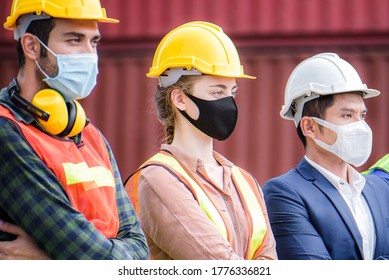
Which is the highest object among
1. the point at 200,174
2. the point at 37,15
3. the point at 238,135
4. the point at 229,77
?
the point at 37,15

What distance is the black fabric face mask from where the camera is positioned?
3812 millimetres

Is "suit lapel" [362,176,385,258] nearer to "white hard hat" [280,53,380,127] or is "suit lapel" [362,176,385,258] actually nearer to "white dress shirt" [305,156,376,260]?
"white dress shirt" [305,156,376,260]

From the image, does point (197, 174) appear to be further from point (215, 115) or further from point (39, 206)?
point (39, 206)

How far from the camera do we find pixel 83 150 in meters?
3.33

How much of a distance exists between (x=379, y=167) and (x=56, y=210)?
1.89m

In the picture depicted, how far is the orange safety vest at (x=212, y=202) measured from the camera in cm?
364

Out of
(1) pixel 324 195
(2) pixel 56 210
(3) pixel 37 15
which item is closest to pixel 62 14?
(3) pixel 37 15

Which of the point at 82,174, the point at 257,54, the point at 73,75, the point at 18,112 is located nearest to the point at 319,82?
the point at 73,75

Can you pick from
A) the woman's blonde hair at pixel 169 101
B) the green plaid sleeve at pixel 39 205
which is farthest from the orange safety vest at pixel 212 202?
the green plaid sleeve at pixel 39 205

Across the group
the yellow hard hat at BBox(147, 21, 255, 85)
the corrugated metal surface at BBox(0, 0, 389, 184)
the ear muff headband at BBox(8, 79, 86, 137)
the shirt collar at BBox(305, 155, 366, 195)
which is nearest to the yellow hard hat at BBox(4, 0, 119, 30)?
the ear muff headband at BBox(8, 79, 86, 137)

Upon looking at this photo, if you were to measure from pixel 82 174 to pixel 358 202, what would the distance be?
4.41 feet

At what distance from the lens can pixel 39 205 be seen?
311 centimetres

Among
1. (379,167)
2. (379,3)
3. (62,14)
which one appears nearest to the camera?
(62,14)

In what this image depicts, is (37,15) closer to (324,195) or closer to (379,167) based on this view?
(324,195)
